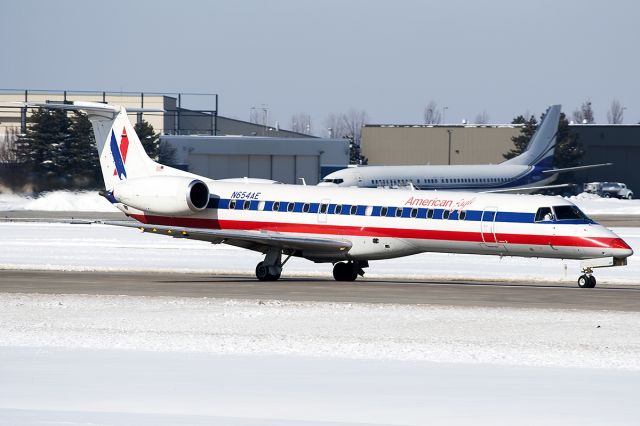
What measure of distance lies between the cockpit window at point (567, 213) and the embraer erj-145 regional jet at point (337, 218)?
0.02m

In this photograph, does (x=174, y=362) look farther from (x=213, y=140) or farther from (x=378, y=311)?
(x=213, y=140)

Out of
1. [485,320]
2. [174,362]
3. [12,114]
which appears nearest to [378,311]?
[485,320]

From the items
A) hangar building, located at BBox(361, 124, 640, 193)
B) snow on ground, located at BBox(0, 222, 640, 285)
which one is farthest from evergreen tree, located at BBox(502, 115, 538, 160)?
snow on ground, located at BBox(0, 222, 640, 285)

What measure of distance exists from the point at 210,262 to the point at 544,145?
5255 centimetres

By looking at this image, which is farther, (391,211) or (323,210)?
(323,210)

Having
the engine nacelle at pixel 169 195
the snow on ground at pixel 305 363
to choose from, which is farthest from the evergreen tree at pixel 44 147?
the snow on ground at pixel 305 363

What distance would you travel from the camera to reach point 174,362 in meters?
16.2

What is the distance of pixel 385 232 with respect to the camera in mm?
31281

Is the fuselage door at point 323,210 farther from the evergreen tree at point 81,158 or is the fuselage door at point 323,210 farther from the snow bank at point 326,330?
the evergreen tree at point 81,158

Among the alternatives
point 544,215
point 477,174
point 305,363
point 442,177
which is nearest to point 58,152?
point 442,177

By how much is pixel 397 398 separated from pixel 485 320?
844 cm

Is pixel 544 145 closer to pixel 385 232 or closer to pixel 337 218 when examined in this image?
pixel 337 218

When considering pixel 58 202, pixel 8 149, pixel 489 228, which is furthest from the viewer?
pixel 8 149

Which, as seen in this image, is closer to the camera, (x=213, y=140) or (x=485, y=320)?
(x=485, y=320)
